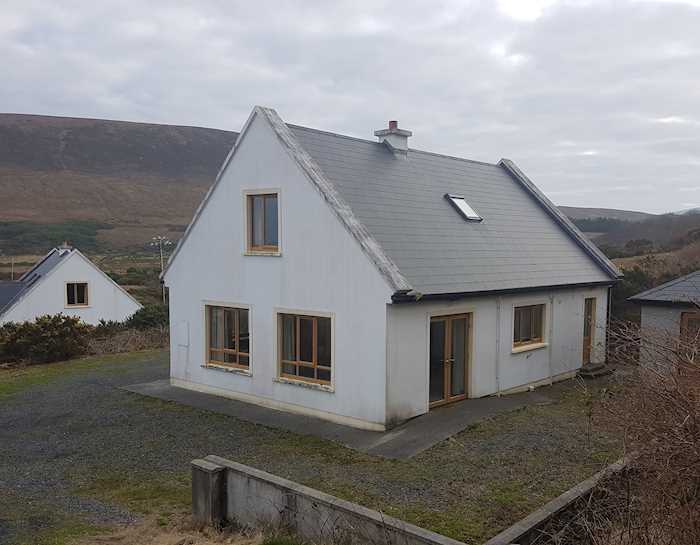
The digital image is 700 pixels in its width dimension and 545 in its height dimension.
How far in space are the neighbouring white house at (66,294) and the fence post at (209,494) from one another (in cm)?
2939

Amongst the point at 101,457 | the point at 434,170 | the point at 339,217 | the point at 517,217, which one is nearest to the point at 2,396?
the point at 101,457

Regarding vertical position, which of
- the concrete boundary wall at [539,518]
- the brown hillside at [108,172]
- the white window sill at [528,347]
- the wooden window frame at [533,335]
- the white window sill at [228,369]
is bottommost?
the white window sill at [228,369]

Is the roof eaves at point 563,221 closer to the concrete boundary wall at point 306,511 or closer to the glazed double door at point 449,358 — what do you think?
the glazed double door at point 449,358

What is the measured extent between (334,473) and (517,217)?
11.3 m

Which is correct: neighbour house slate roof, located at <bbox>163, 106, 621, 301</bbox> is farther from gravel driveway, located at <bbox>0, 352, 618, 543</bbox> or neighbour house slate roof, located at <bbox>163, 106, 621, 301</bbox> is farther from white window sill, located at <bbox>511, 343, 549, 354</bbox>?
gravel driveway, located at <bbox>0, 352, 618, 543</bbox>

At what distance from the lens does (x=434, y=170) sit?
1780 cm

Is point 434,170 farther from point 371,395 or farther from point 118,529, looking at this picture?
point 118,529

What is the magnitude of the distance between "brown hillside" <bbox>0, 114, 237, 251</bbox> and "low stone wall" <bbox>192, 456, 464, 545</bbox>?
92.1 metres

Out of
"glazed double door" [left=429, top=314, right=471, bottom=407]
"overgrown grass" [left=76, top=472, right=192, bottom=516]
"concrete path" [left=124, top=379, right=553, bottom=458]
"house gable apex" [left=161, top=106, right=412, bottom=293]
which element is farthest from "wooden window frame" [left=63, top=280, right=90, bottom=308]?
"glazed double door" [left=429, top=314, right=471, bottom=407]

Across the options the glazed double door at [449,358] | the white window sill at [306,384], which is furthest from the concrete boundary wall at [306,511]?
the glazed double door at [449,358]

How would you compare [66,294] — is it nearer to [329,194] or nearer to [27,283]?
[27,283]

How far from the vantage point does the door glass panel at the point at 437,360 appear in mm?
13375

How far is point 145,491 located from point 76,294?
30488 millimetres

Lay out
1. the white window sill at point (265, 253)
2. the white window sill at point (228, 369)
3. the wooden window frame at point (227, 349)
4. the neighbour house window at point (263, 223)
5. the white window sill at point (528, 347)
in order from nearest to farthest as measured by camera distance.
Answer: the white window sill at point (265, 253)
the neighbour house window at point (263, 223)
the white window sill at point (228, 369)
the wooden window frame at point (227, 349)
the white window sill at point (528, 347)
